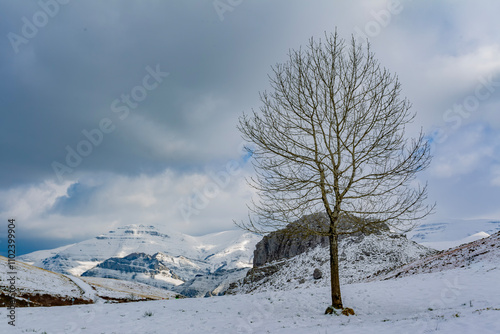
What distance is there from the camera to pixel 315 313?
1331 centimetres

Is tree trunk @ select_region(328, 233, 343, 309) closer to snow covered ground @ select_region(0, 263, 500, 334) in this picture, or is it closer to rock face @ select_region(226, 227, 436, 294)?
snow covered ground @ select_region(0, 263, 500, 334)

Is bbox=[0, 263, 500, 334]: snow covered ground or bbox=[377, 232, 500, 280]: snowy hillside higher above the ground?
bbox=[377, 232, 500, 280]: snowy hillside

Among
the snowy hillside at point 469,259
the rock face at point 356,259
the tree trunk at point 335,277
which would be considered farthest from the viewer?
the rock face at point 356,259

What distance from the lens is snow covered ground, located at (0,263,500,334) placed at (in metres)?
8.98

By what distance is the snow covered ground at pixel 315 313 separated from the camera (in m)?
8.98

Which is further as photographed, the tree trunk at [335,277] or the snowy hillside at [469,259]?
the snowy hillside at [469,259]

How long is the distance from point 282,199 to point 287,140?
2.63 m

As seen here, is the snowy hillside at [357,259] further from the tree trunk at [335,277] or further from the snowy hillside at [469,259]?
the tree trunk at [335,277]

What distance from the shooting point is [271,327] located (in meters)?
10.9

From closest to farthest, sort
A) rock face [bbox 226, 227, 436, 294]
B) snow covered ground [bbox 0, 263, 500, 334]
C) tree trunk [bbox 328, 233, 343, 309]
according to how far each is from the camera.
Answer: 1. snow covered ground [bbox 0, 263, 500, 334]
2. tree trunk [bbox 328, 233, 343, 309]
3. rock face [bbox 226, 227, 436, 294]

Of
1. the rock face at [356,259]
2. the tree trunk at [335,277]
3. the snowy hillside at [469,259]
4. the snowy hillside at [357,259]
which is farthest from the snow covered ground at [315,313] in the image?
the snowy hillside at [357,259]

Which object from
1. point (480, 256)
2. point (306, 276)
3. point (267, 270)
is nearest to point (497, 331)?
point (480, 256)

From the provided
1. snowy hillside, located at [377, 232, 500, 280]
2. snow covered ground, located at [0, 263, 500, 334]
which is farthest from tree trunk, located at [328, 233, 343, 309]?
snowy hillside, located at [377, 232, 500, 280]

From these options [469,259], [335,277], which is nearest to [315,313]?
[335,277]
